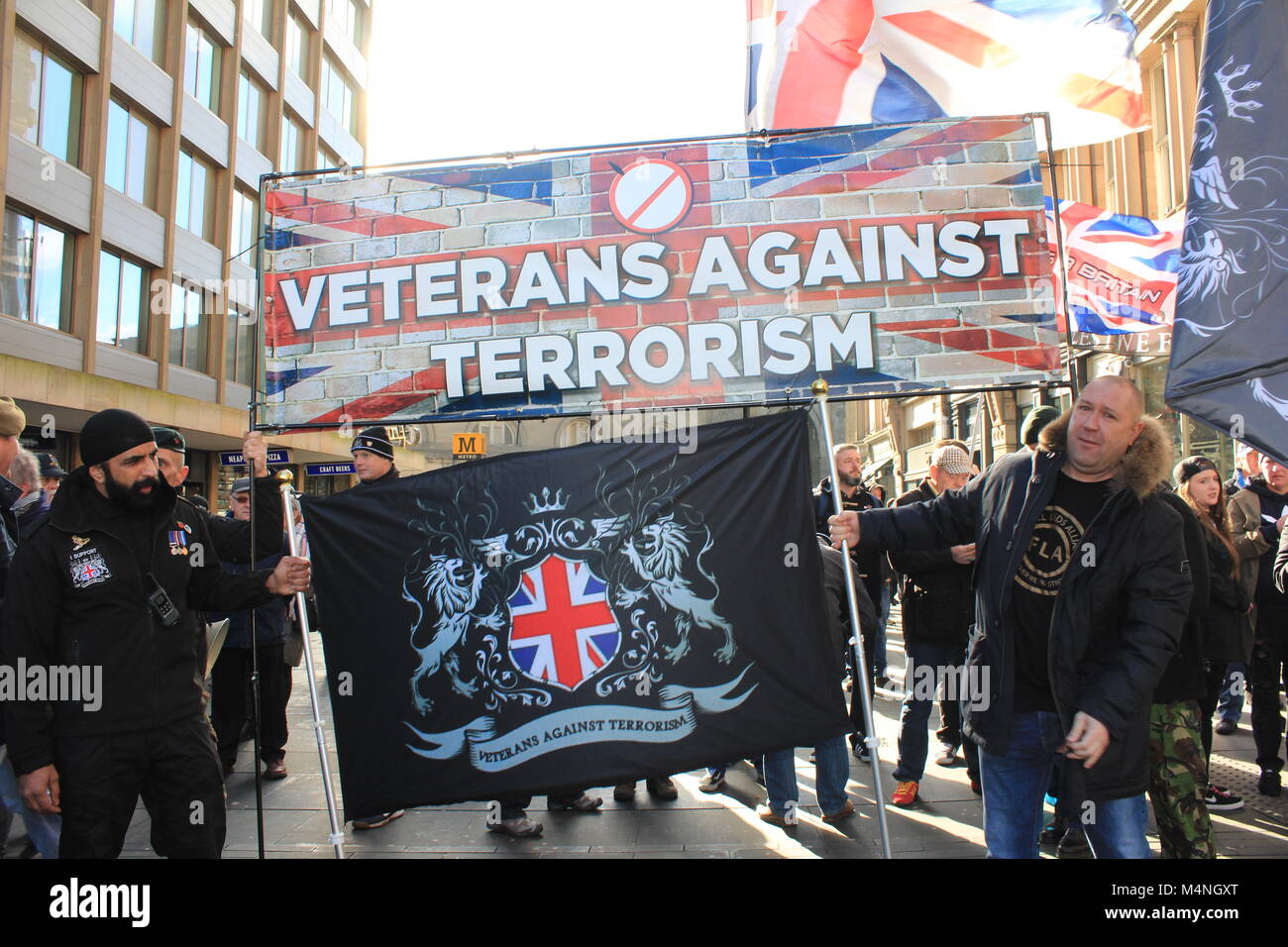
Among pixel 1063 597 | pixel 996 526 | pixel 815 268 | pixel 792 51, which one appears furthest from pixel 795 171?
pixel 1063 597

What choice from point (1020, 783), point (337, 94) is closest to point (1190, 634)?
point (1020, 783)

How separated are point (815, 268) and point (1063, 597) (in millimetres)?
2209

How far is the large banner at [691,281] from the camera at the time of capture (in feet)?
14.5

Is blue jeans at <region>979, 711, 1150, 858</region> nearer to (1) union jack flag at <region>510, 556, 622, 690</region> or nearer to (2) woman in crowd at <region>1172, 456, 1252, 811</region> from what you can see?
(1) union jack flag at <region>510, 556, 622, 690</region>

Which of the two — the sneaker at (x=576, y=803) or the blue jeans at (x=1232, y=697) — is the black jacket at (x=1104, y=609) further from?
the blue jeans at (x=1232, y=697)

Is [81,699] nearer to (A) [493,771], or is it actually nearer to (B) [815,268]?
(A) [493,771]

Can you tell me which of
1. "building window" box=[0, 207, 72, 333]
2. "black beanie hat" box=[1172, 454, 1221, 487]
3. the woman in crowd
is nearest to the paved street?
the woman in crowd

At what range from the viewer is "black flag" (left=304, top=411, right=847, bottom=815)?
3436mm

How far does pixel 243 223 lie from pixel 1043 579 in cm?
2597

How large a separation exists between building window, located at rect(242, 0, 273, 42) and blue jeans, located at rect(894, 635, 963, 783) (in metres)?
26.7

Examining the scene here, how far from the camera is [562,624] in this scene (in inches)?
139

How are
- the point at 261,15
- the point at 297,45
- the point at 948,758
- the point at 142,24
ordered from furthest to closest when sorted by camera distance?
the point at 297,45
the point at 261,15
the point at 142,24
the point at 948,758

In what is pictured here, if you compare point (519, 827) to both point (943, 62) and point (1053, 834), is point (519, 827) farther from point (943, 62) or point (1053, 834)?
point (943, 62)

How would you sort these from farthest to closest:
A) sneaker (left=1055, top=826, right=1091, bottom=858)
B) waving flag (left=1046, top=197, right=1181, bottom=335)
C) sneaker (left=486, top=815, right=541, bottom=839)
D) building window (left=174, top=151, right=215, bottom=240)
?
building window (left=174, top=151, right=215, bottom=240) → waving flag (left=1046, top=197, right=1181, bottom=335) → sneaker (left=486, top=815, right=541, bottom=839) → sneaker (left=1055, top=826, right=1091, bottom=858)
